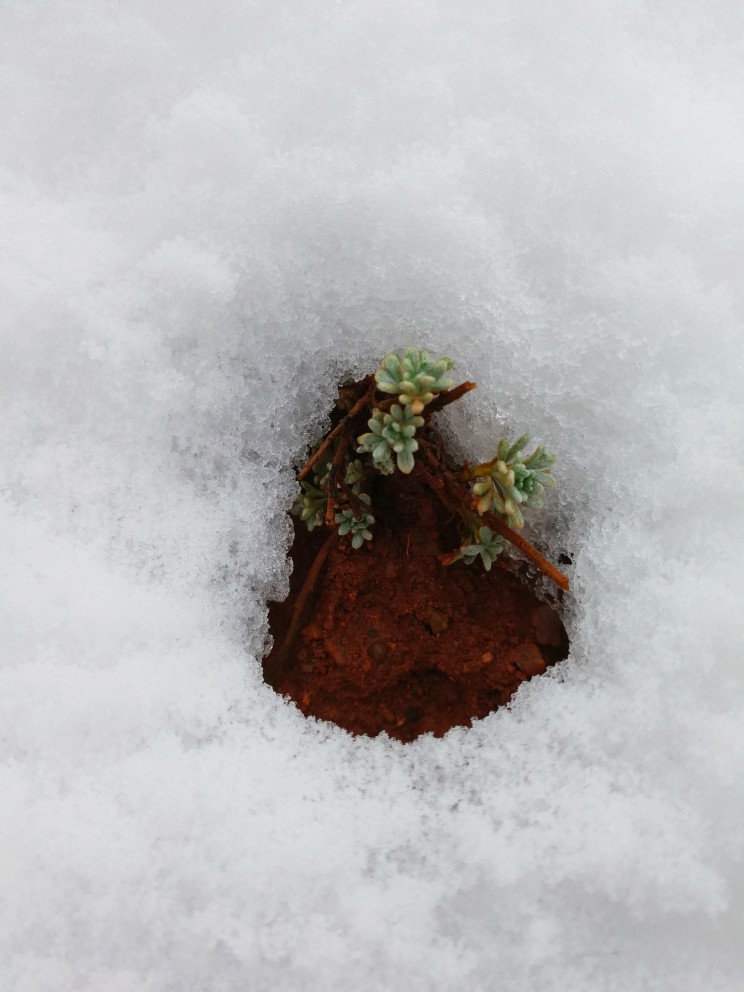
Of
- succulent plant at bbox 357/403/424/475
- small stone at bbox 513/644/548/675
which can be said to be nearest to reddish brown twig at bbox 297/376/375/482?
succulent plant at bbox 357/403/424/475

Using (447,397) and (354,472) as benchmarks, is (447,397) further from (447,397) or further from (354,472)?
(354,472)

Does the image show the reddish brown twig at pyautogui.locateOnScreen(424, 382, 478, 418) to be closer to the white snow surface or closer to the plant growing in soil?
the plant growing in soil

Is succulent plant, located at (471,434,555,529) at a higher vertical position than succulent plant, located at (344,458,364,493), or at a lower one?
higher

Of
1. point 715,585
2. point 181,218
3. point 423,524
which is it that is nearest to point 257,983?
point 423,524

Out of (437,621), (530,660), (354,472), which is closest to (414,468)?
(354,472)

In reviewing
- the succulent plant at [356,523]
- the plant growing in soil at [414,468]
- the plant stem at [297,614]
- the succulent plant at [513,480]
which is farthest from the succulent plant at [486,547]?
the plant stem at [297,614]

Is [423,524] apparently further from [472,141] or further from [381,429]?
[472,141]
